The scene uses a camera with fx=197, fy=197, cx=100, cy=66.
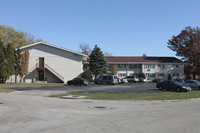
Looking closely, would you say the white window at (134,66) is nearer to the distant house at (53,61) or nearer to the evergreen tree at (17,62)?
the distant house at (53,61)

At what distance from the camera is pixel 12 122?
25.0ft

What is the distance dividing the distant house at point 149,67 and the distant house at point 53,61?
53.9 ft

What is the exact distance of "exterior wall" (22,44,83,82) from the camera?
4222 cm

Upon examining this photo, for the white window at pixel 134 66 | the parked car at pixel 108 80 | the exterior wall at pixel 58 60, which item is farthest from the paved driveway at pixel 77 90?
the white window at pixel 134 66

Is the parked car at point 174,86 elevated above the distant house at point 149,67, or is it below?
below

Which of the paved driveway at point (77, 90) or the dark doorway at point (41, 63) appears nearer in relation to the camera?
the paved driveway at point (77, 90)

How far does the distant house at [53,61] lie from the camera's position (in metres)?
42.1

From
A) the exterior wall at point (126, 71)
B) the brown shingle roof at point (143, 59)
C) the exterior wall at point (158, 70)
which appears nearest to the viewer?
the exterior wall at point (126, 71)

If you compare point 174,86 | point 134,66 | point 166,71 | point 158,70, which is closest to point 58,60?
point 134,66

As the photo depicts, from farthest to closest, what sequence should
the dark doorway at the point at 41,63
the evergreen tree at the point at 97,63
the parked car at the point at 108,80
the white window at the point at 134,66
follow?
the white window at the point at 134,66, the evergreen tree at the point at 97,63, the dark doorway at the point at 41,63, the parked car at the point at 108,80

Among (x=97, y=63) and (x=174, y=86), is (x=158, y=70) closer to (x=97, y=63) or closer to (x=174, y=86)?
(x=97, y=63)

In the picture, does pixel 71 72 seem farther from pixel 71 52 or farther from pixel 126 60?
pixel 126 60

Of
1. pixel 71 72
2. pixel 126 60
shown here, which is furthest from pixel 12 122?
pixel 126 60

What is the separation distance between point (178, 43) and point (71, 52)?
3252 cm
